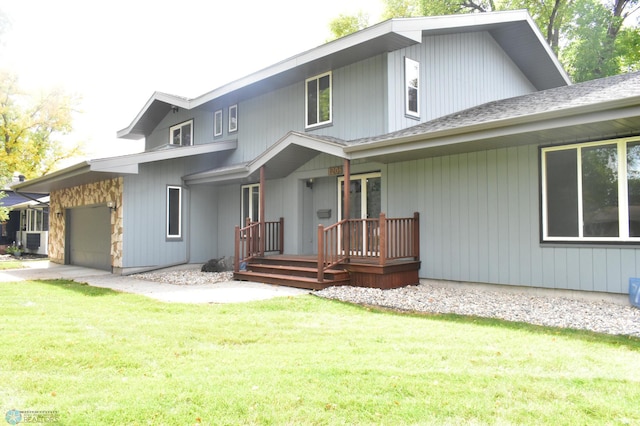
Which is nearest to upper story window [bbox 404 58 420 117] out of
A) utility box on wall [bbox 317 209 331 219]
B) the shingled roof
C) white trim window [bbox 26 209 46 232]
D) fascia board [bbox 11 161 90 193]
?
the shingled roof

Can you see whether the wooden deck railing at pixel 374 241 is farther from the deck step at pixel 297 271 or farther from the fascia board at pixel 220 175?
the fascia board at pixel 220 175

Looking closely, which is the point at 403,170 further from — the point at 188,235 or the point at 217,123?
the point at 217,123

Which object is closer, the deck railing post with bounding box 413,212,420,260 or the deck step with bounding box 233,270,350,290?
the deck step with bounding box 233,270,350,290

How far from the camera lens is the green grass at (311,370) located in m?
3.19

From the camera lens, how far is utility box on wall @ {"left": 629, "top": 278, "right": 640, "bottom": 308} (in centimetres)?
686

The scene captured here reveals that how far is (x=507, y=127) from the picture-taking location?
748 centimetres

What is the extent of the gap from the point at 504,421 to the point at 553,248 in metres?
5.59

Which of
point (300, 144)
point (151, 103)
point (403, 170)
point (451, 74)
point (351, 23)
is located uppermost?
point (351, 23)

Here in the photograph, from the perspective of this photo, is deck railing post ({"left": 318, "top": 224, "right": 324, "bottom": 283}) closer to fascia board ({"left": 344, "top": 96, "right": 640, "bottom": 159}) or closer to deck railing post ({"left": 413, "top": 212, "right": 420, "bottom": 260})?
fascia board ({"left": 344, "top": 96, "right": 640, "bottom": 159})

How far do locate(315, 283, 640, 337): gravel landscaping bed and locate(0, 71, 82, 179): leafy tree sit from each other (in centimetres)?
2650

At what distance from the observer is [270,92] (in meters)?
13.4

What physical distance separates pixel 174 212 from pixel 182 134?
13.6 ft

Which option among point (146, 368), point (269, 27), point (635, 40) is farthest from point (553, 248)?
Answer: point (269, 27)

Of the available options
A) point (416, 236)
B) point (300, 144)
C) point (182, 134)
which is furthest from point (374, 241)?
point (182, 134)
